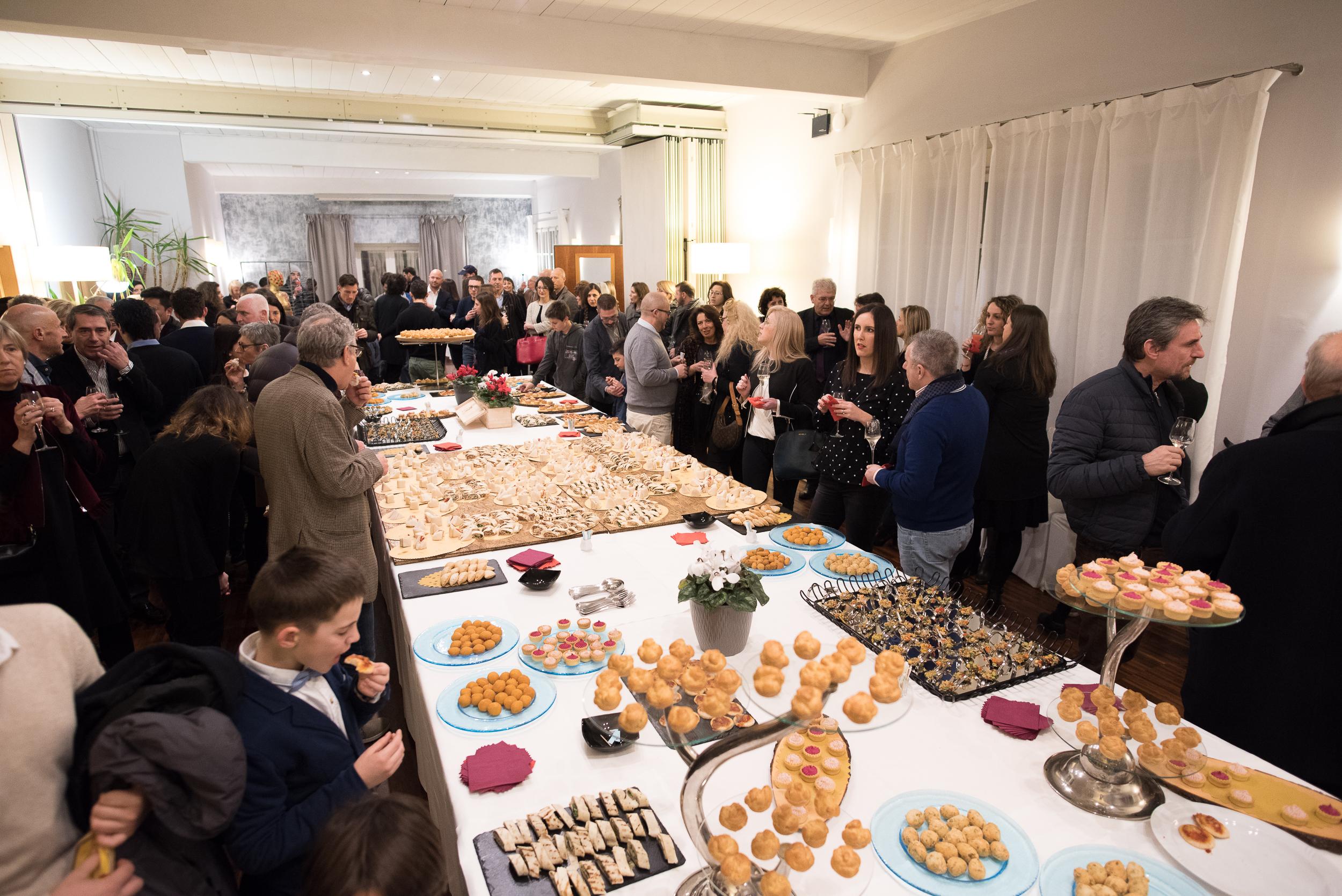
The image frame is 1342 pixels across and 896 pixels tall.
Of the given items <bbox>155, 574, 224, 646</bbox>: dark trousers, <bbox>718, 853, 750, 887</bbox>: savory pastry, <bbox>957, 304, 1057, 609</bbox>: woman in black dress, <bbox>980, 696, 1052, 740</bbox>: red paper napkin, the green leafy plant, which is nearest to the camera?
<bbox>718, 853, 750, 887</bbox>: savory pastry

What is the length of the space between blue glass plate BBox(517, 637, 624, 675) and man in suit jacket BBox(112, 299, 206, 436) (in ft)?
10.6

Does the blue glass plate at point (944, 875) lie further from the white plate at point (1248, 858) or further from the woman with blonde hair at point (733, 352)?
the woman with blonde hair at point (733, 352)

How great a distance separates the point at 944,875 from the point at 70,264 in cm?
810

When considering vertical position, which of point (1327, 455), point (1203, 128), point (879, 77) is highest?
point (879, 77)

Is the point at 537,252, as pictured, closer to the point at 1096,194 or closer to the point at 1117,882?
the point at 1096,194

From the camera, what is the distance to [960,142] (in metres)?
5.08

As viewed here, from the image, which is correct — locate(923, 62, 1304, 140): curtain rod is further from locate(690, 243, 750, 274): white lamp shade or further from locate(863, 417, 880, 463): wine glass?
locate(690, 243, 750, 274): white lamp shade

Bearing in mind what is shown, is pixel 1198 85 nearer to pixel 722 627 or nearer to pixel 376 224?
pixel 722 627

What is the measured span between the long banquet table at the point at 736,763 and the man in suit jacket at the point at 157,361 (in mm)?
2807

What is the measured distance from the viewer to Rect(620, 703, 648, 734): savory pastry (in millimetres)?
1331

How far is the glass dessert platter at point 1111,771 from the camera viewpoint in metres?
1.39

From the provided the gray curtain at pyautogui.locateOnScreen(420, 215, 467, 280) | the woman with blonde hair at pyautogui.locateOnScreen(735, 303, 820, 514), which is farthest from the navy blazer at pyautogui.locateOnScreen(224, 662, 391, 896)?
the gray curtain at pyautogui.locateOnScreen(420, 215, 467, 280)

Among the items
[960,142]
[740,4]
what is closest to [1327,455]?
[960,142]

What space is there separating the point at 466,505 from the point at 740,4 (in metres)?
3.90
